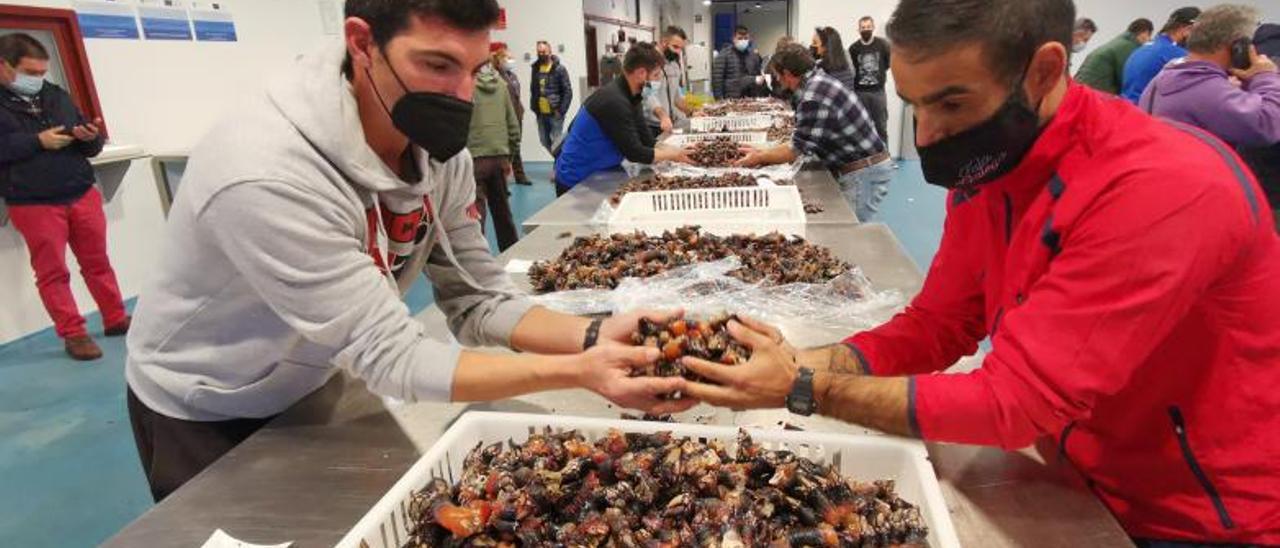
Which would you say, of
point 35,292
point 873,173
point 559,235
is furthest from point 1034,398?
point 35,292

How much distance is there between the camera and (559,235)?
388 centimetres

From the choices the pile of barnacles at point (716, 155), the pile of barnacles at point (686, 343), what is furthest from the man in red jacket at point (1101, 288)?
the pile of barnacles at point (716, 155)

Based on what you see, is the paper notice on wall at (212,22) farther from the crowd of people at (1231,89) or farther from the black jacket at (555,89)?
the crowd of people at (1231,89)

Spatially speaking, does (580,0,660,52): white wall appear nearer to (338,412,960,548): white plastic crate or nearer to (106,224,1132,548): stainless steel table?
(106,224,1132,548): stainless steel table

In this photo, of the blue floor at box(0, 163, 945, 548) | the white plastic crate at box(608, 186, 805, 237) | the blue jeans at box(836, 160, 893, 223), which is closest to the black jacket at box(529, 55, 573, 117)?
the blue floor at box(0, 163, 945, 548)

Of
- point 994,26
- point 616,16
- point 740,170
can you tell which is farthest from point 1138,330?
point 616,16

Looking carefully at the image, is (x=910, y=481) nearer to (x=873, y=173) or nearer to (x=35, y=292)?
(x=873, y=173)

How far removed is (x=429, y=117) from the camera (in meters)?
1.66

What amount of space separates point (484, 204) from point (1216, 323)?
6280 mm

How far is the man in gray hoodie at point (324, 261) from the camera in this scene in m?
1.42

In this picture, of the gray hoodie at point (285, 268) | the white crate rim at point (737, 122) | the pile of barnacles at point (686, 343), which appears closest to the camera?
the gray hoodie at point (285, 268)

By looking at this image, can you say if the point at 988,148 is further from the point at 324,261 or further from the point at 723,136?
the point at 723,136

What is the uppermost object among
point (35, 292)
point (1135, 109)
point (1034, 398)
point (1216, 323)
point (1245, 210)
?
point (1135, 109)

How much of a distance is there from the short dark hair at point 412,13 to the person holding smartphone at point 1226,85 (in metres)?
3.86
